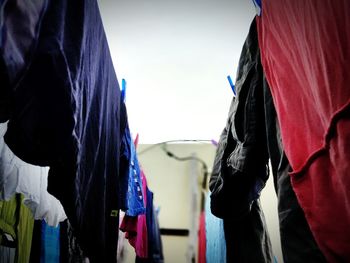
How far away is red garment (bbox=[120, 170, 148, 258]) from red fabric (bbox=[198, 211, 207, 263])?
1.14 ft

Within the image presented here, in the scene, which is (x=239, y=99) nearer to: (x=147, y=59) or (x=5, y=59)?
(x=5, y=59)

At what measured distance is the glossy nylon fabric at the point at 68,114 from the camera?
14.0 inches

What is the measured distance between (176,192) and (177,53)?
98cm

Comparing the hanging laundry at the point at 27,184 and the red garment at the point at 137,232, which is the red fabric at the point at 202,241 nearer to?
the red garment at the point at 137,232

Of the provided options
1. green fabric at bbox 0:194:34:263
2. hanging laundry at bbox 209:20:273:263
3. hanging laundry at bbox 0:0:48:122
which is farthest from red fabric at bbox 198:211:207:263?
hanging laundry at bbox 0:0:48:122

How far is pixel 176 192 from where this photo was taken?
176 centimetres

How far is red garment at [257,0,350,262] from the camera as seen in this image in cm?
28

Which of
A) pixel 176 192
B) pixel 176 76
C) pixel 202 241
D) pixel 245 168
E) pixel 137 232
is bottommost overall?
pixel 202 241

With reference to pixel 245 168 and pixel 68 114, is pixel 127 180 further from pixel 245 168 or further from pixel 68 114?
pixel 68 114

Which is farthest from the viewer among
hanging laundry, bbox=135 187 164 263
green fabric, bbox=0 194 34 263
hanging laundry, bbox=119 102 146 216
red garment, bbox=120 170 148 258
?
hanging laundry, bbox=135 187 164 263

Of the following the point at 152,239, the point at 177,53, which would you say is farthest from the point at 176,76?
Answer: the point at 152,239

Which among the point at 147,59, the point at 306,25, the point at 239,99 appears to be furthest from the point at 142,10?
the point at 306,25

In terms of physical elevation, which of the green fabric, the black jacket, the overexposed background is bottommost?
the green fabric

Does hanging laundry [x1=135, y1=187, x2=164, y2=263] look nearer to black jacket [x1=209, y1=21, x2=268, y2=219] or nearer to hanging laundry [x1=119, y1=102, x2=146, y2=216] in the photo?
hanging laundry [x1=119, y1=102, x2=146, y2=216]
